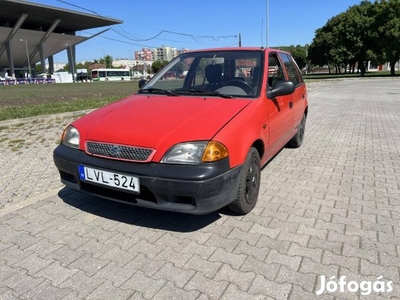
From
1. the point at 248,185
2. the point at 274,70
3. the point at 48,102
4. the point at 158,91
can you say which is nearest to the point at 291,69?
the point at 274,70

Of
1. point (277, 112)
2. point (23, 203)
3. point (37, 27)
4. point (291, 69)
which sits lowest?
point (23, 203)

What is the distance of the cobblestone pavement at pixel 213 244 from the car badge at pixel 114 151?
29.2 inches

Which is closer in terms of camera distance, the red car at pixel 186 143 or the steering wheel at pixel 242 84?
the red car at pixel 186 143

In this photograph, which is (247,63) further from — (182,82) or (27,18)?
(27,18)

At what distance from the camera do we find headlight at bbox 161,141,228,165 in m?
2.55

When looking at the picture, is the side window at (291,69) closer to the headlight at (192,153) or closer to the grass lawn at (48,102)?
the headlight at (192,153)

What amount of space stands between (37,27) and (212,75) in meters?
75.9

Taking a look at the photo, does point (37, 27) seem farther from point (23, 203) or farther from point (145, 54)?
point (145, 54)

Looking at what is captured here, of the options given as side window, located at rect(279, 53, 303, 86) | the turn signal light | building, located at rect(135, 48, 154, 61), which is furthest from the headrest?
building, located at rect(135, 48, 154, 61)

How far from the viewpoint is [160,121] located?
2859 mm

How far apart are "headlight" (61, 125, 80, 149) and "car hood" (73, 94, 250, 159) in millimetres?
64

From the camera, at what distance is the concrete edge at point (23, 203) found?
11.1ft

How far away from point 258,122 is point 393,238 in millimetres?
1573

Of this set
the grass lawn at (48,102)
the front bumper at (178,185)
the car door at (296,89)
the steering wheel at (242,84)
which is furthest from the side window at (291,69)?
the grass lawn at (48,102)
